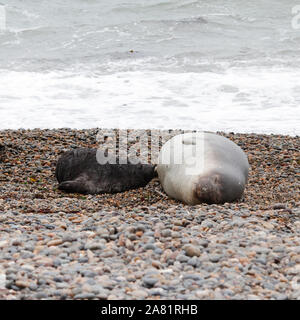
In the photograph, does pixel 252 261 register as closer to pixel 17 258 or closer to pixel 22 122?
pixel 17 258

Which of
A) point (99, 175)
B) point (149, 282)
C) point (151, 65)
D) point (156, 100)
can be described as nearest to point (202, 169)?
point (99, 175)

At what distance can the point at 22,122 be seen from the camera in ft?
29.8

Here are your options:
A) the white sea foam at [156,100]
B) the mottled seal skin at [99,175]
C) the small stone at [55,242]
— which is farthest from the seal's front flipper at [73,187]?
the white sea foam at [156,100]

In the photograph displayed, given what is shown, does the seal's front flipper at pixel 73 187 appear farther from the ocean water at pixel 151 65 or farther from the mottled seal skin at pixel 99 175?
the ocean water at pixel 151 65

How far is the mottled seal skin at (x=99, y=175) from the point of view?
5.77 metres

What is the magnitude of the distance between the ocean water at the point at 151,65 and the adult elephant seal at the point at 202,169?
3.30 m

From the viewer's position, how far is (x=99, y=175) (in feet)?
19.2

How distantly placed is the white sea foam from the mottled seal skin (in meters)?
2.92

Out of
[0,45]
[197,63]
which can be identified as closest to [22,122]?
[197,63]

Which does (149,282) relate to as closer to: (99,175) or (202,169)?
(202,169)

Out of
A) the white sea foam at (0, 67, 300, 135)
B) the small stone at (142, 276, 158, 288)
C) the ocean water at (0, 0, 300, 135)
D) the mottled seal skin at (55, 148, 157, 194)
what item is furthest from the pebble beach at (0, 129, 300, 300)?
the ocean water at (0, 0, 300, 135)

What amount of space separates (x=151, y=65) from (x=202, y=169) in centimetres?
923

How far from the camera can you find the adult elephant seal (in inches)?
191

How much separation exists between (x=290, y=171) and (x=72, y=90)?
6573mm
